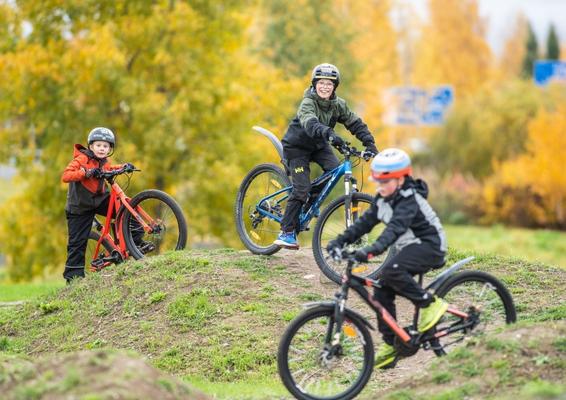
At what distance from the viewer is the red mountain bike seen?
10.3 meters

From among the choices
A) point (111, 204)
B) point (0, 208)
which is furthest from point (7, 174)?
point (111, 204)

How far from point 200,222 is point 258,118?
2888mm

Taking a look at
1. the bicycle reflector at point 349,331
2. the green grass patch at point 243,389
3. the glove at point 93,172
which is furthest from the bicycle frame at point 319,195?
the bicycle reflector at point 349,331

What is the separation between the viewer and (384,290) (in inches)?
278

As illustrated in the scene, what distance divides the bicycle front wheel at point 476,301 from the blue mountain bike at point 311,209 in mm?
2005

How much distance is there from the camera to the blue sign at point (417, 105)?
41.1 m

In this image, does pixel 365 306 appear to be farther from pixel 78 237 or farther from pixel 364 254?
pixel 78 237

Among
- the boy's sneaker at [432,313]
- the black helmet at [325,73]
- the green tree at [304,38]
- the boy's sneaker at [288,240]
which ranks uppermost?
the green tree at [304,38]

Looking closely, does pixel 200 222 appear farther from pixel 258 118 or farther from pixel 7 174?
pixel 7 174

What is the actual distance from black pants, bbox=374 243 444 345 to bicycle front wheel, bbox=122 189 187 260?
12.0 feet

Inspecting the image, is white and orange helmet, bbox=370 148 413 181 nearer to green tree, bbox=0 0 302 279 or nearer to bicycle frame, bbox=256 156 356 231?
bicycle frame, bbox=256 156 356 231

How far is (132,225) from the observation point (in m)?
10.6

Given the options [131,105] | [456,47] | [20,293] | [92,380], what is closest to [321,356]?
[92,380]

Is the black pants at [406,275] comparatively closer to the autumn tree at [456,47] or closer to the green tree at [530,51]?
the autumn tree at [456,47]
